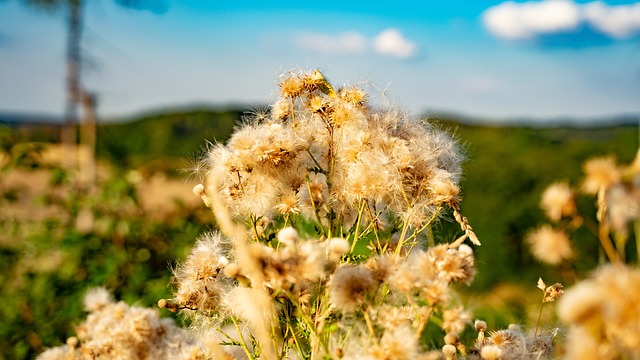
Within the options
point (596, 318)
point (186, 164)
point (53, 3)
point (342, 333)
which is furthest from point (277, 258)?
point (53, 3)

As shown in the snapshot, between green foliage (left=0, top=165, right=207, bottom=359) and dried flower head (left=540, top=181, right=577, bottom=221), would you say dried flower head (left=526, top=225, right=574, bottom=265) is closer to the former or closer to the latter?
dried flower head (left=540, top=181, right=577, bottom=221)

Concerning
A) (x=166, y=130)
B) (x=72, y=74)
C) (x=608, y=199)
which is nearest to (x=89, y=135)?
(x=72, y=74)

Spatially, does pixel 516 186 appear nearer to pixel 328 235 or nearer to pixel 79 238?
pixel 79 238

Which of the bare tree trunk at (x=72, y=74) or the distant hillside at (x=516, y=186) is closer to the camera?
the bare tree trunk at (x=72, y=74)

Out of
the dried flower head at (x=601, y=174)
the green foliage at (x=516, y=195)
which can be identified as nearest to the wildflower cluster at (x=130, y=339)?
the dried flower head at (x=601, y=174)

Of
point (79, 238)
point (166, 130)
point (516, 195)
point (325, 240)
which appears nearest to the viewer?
point (325, 240)

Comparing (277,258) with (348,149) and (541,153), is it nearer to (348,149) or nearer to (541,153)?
(348,149)

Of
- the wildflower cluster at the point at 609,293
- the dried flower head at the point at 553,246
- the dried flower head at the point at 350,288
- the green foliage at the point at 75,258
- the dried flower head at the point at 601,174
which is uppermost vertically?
the dried flower head at the point at 601,174

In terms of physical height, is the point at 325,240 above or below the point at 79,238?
above

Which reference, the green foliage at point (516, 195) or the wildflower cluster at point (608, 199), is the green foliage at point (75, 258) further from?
the green foliage at point (516, 195)

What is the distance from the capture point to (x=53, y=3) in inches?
319

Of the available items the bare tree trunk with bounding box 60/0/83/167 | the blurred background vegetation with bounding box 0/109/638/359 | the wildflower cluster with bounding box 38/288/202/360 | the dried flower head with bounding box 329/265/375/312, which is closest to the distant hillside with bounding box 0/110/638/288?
the bare tree trunk with bounding box 60/0/83/167

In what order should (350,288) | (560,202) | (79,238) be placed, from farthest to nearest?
(79,238)
(350,288)
(560,202)

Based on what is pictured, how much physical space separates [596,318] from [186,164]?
42.4 inches
